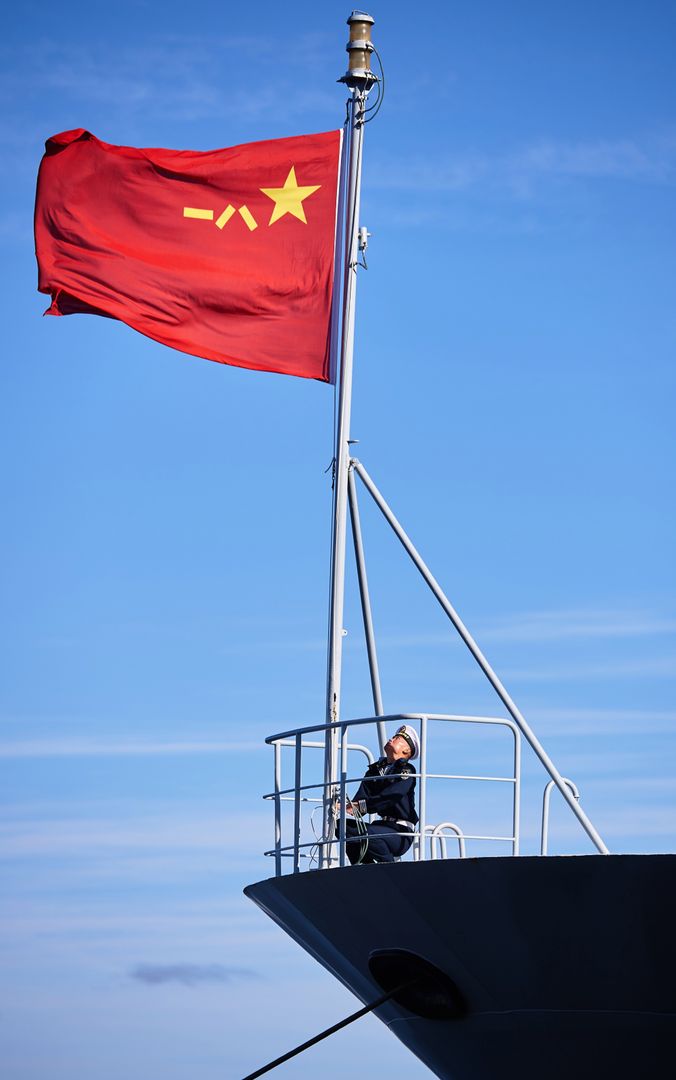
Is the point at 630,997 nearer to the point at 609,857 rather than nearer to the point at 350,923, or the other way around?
the point at 609,857

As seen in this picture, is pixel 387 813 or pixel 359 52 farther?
pixel 359 52

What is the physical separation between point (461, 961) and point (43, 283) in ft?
26.4

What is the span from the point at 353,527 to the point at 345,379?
143cm

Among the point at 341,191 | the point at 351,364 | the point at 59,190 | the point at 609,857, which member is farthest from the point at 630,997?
the point at 59,190

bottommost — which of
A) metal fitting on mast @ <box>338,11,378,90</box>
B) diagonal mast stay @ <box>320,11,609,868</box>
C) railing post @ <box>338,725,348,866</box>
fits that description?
railing post @ <box>338,725,348,866</box>

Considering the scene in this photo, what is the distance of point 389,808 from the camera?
50.1 feet

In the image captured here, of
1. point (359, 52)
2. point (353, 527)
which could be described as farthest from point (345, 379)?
point (359, 52)

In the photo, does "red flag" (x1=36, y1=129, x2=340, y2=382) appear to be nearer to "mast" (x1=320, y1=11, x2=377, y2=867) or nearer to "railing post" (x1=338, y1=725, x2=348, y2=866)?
"mast" (x1=320, y1=11, x2=377, y2=867)

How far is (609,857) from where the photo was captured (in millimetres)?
13211

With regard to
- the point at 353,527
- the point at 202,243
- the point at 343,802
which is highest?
the point at 202,243

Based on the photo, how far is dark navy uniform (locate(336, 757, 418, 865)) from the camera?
15180 mm

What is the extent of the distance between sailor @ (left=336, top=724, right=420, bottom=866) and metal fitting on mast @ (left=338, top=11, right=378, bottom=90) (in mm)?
6586

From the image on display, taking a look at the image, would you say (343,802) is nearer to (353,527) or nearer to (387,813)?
(387,813)

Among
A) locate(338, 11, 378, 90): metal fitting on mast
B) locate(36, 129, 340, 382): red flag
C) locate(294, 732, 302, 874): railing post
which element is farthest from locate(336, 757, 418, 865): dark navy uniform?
→ locate(338, 11, 378, 90): metal fitting on mast
